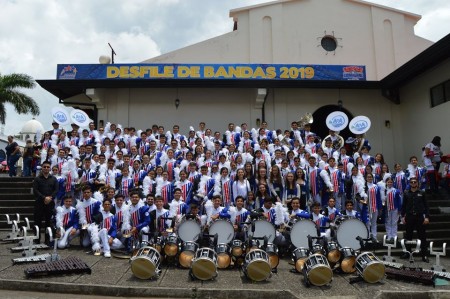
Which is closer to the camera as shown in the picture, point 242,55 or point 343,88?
point 343,88

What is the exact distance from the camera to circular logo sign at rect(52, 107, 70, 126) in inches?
538

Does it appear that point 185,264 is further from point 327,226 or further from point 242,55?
point 242,55

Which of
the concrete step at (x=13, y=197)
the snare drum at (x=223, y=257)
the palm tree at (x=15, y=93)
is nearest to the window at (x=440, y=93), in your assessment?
the snare drum at (x=223, y=257)

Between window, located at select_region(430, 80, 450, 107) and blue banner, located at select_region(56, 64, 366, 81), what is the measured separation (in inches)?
105

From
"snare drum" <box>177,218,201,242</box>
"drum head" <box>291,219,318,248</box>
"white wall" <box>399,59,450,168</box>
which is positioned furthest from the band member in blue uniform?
"white wall" <box>399,59,450,168</box>

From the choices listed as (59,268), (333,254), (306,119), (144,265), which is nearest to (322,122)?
(306,119)

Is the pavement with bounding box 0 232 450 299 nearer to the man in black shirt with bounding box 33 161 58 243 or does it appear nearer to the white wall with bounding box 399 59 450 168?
the man in black shirt with bounding box 33 161 58 243

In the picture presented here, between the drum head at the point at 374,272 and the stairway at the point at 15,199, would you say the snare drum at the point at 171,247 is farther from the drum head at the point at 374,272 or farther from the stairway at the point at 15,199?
the stairway at the point at 15,199

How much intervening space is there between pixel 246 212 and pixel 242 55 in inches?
450

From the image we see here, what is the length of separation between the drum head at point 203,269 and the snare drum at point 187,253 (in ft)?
2.42

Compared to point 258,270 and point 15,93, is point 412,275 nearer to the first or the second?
point 258,270

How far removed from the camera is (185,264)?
7.55m

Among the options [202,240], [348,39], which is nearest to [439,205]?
[202,240]

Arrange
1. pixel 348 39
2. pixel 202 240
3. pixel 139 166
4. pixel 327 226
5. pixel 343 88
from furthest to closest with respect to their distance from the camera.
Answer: pixel 348 39, pixel 343 88, pixel 139 166, pixel 327 226, pixel 202 240
